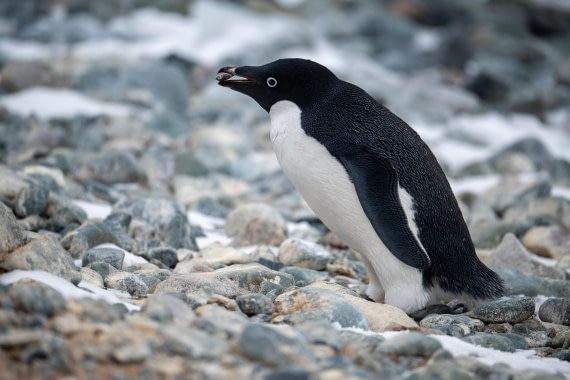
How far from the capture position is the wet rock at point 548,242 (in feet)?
16.1

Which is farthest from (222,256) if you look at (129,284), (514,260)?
(514,260)

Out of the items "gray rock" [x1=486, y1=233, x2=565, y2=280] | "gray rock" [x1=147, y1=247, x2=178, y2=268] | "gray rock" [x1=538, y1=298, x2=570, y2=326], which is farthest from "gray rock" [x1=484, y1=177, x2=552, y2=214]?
"gray rock" [x1=147, y1=247, x2=178, y2=268]

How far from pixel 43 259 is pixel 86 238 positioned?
1020 millimetres

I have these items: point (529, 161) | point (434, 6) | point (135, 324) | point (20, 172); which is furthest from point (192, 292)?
point (434, 6)

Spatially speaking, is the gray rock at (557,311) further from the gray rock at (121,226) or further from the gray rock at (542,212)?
the gray rock at (121,226)

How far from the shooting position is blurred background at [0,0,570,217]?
21.4ft

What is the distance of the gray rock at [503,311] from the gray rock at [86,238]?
5.97 feet

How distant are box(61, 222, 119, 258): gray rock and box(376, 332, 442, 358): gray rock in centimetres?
175

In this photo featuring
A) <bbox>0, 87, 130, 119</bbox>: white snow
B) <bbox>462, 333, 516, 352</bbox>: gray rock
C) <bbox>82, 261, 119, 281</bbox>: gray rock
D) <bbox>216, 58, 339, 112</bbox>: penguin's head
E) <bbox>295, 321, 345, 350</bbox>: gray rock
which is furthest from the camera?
<bbox>0, 87, 130, 119</bbox>: white snow

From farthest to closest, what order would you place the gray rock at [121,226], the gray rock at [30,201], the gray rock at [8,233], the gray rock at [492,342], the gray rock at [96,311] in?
the gray rock at [30,201] < the gray rock at [121,226] < the gray rock at [492,342] < the gray rock at [8,233] < the gray rock at [96,311]

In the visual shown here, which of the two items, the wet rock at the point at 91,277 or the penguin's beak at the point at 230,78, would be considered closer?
the wet rock at the point at 91,277

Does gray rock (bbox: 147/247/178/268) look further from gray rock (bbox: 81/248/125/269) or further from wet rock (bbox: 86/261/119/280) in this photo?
wet rock (bbox: 86/261/119/280)

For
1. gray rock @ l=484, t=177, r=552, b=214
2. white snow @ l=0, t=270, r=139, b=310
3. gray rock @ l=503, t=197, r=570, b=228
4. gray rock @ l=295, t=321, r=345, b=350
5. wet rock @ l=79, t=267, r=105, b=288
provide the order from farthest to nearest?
gray rock @ l=484, t=177, r=552, b=214, gray rock @ l=503, t=197, r=570, b=228, wet rock @ l=79, t=267, r=105, b=288, white snow @ l=0, t=270, r=139, b=310, gray rock @ l=295, t=321, r=345, b=350

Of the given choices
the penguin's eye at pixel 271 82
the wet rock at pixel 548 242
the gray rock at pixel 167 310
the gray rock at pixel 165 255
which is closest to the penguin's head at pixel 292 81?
the penguin's eye at pixel 271 82
